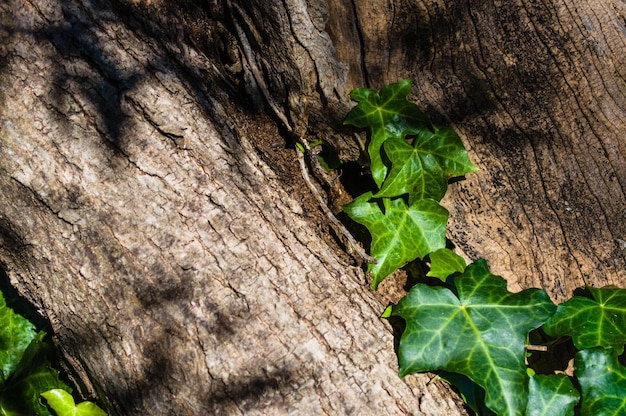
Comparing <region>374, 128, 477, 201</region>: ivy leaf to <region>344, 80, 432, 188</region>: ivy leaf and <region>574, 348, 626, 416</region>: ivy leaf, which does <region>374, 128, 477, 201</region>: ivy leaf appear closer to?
<region>344, 80, 432, 188</region>: ivy leaf

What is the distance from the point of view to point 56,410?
194 centimetres

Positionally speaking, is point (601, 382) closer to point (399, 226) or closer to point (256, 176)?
point (399, 226)

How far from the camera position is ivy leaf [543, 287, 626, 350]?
1732 millimetres

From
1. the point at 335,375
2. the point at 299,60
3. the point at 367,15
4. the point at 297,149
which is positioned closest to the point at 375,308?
the point at 335,375

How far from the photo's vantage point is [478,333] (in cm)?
162

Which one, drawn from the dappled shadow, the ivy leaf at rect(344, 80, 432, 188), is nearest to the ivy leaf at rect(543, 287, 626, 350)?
the ivy leaf at rect(344, 80, 432, 188)

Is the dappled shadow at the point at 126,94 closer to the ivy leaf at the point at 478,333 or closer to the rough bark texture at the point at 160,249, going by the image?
the rough bark texture at the point at 160,249

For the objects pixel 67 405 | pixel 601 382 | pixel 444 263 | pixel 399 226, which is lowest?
pixel 601 382

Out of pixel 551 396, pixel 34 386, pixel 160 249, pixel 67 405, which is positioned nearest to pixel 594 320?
pixel 551 396

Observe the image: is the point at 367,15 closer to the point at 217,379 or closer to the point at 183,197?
the point at 183,197

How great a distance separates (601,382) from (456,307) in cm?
→ 53

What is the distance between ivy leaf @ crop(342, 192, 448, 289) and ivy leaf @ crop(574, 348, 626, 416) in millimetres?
604

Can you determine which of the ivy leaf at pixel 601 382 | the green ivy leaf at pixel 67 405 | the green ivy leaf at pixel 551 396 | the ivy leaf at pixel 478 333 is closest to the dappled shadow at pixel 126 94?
the green ivy leaf at pixel 67 405

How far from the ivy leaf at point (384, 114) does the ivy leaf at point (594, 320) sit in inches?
32.0
